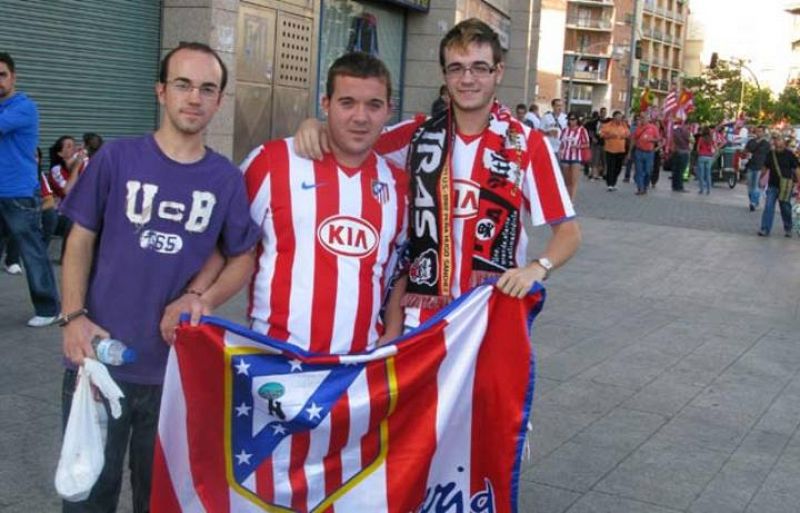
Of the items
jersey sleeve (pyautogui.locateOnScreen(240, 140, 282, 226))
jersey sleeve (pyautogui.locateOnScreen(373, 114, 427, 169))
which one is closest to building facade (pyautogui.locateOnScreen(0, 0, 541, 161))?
jersey sleeve (pyautogui.locateOnScreen(373, 114, 427, 169))

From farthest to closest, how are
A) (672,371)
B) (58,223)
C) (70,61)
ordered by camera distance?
(70,61) → (58,223) → (672,371)

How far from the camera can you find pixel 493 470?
3646 mm

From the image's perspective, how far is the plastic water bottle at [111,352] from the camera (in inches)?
130

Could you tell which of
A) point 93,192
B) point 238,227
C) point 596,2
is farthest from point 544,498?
point 596,2

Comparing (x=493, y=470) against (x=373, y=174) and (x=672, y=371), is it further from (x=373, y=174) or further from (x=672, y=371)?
(x=672, y=371)

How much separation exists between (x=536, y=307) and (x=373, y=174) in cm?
75

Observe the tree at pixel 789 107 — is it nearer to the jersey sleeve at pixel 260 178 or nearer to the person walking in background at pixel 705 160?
the person walking in background at pixel 705 160

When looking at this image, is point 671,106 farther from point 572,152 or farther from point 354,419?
point 354,419

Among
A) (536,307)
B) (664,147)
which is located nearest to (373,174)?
(536,307)

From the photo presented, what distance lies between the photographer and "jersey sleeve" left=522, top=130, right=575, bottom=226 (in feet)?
12.7

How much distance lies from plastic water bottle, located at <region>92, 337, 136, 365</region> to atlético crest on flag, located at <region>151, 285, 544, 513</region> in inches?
5.7

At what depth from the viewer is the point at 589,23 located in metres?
122

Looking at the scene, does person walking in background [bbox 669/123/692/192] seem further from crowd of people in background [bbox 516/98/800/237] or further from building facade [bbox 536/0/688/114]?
building facade [bbox 536/0/688/114]

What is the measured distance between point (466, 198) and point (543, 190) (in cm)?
30
